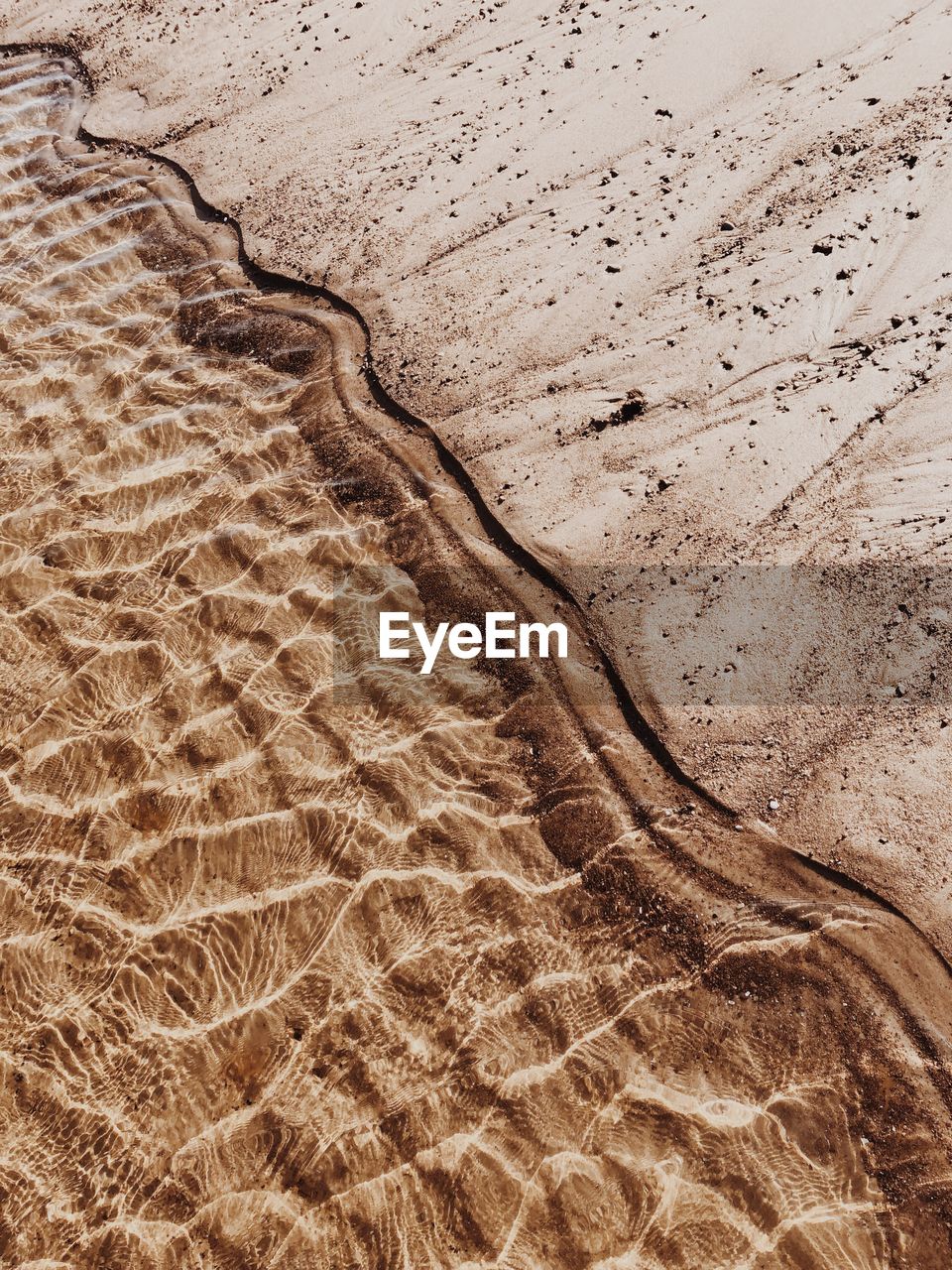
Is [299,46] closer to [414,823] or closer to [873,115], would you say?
[873,115]
